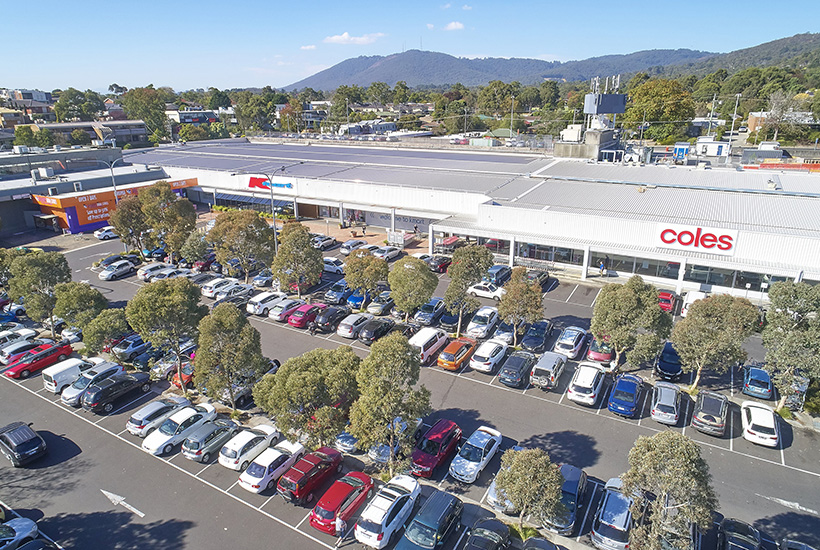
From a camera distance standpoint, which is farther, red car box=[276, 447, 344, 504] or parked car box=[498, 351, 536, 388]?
parked car box=[498, 351, 536, 388]

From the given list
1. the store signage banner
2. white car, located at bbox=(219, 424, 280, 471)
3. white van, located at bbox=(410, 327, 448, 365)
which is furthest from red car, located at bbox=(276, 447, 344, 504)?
the store signage banner

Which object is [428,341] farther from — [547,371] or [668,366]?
[668,366]

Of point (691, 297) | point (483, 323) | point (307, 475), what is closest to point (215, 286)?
point (483, 323)

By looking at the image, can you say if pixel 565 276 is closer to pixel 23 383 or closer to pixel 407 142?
pixel 23 383

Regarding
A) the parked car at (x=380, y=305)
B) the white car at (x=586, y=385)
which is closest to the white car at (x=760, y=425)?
the white car at (x=586, y=385)

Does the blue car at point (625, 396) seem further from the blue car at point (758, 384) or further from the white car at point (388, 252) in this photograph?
the white car at point (388, 252)

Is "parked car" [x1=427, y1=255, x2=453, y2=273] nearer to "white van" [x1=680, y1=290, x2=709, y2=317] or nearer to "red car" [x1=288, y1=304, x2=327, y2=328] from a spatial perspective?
"red car" [x1=288, y1=304, x2=327, y2=328]
